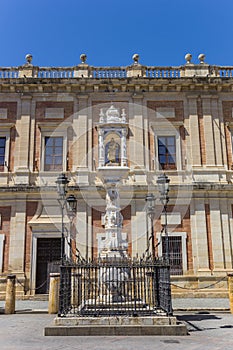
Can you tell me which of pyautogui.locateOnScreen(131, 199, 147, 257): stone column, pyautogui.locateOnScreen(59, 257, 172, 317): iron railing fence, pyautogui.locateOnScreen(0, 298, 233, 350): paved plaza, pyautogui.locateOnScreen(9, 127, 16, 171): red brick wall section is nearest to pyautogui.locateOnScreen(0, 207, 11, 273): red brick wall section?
pyautogui.locateOnScreen(9, 127, 16, 171): red brick wall section

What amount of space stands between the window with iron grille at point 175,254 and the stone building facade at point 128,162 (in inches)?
1.7

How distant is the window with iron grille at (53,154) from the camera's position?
17.7 metres

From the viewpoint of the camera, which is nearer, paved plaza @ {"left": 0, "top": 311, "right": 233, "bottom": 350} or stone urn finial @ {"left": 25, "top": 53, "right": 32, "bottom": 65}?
paved plaza @ {"left": 0, "top": 311, "right": 233, "bottom": 350}

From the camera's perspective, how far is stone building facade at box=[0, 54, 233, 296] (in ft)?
54.1

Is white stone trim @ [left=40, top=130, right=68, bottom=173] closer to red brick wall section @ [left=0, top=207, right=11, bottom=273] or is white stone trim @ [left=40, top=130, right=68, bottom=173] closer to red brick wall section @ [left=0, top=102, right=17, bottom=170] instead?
red brick wall section @ [left=0, top=102, right=17, bottom=170]

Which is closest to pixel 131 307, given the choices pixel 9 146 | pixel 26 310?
pixel 26 310

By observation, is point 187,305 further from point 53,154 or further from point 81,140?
point 53,154

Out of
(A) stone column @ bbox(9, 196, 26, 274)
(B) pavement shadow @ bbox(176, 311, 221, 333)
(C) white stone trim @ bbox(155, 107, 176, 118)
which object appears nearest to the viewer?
(B) pavement shadow @ bbox(176, 311, 221, 333)

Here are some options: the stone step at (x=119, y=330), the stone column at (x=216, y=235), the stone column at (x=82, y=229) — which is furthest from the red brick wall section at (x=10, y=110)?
the stone step at (x=119, y=330)

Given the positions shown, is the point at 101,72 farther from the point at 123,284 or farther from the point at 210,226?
→ the point at 123,284

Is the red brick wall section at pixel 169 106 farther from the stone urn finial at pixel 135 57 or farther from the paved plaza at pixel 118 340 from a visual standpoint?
the paved plaza at pixel 118 340

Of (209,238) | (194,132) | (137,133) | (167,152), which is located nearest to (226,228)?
(209,238)

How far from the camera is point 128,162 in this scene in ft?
57.5

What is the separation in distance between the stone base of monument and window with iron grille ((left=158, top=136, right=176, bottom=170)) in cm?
1054
